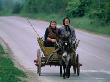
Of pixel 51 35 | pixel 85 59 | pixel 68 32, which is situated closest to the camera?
pixel 68 32

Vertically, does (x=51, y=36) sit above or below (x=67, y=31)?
below

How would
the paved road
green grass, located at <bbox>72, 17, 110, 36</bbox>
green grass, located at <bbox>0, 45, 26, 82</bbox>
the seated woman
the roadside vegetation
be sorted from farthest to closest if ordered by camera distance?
the roadside vegetation
green grass, located at <bbox>72, 17, 110, 36</bbox>
the seated woman
the paved road
green grass, located at <bbox>0, 45, 26, 82</bbox>

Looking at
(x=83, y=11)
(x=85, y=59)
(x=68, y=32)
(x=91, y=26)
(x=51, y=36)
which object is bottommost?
(x=83, y=11)

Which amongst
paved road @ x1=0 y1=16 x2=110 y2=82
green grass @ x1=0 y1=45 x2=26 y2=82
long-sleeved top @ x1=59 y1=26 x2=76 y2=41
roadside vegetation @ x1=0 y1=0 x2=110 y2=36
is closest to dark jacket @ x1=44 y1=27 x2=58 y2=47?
long-sleeved top @ x1=59 y1=26 x2=76 y2=41

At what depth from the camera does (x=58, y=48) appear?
16.2m

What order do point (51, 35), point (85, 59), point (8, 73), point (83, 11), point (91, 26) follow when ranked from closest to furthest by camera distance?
point (8, 73)
point (51, 35)
point (85, 59)
point (91, 26)
point (83, 11)

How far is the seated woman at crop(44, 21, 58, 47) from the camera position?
663 inches

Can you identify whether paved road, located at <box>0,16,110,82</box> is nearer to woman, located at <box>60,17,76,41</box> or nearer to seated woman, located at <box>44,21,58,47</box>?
seated woman, located at <box>44,21,58,47</box>

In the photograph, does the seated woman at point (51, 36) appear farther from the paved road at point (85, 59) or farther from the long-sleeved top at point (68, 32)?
the paved road at point (85, 59)

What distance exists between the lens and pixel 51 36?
16938 millimetres

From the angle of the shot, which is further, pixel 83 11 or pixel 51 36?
pixel 83 11

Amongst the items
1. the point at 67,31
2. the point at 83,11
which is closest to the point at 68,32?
the point at 67,31

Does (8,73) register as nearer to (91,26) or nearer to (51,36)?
(51,36)

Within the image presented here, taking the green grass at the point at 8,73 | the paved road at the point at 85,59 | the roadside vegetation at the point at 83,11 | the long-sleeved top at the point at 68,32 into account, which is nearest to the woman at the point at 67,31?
the long-sleeved top at the point at 68,32
